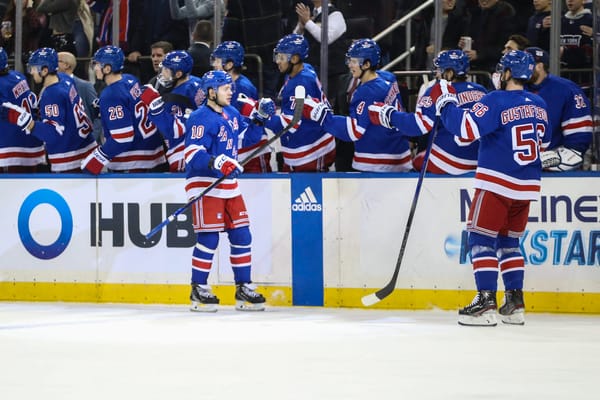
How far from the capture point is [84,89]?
8.45 metres

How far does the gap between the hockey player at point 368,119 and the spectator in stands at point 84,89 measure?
1.94 m

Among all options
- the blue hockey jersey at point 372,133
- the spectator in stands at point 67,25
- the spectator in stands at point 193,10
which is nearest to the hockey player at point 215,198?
the blue hockey jersey at point 372,133

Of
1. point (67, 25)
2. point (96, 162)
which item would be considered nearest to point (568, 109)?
point (96, 162)

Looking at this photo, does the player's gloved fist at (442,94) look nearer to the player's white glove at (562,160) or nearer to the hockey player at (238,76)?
the player's white glove at (562,160)

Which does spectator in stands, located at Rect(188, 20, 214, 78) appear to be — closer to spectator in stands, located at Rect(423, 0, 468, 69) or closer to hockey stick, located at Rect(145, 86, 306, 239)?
hockey stick, located at Rect(145, 86, 306, 239)

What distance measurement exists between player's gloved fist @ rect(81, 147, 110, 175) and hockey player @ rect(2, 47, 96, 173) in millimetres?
267

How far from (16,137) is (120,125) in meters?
0.82

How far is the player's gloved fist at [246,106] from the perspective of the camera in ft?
24.2

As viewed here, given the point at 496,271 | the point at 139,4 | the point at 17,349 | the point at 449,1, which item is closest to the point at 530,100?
the point at 496,271

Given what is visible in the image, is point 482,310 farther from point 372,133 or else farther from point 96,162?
point 96,162

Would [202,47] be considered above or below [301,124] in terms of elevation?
above

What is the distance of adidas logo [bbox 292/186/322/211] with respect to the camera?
722 cm

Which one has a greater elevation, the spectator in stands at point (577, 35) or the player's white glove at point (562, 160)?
the spectator in stands at point (577, 35)

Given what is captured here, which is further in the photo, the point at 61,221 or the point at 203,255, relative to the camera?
the point at 61,221
